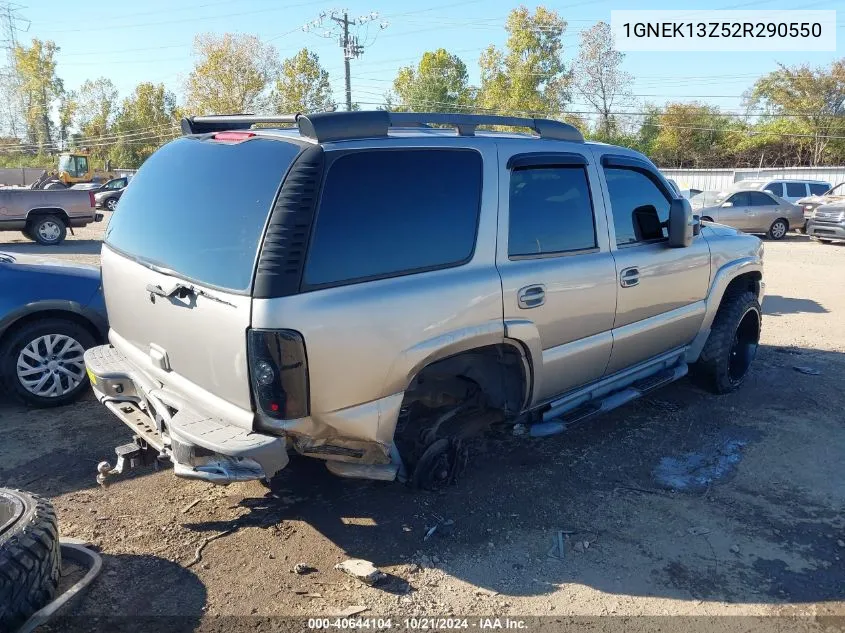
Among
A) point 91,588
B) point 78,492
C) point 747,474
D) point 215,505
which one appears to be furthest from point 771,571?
point 78,492

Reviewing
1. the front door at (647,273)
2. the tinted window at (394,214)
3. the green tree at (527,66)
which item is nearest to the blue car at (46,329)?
the tinted window at (394,214)

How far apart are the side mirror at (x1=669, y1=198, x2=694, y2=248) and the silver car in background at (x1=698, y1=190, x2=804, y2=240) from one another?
1421cm

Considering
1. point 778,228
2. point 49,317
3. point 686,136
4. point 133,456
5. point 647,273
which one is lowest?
point 778,228

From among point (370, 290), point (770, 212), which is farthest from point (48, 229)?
point (770, 212)

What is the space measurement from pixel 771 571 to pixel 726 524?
41 cm

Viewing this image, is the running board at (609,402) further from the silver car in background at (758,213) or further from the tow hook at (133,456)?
the silver car in background at (758,213)

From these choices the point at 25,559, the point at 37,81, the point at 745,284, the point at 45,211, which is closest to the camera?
the point at 25,559

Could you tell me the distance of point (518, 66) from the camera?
43.5 meters

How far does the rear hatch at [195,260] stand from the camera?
2.86m

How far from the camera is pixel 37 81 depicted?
6306 cm

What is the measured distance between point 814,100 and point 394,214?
52151mm

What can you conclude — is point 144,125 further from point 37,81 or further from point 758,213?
point 758,213

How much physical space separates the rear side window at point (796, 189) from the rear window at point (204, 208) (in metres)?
21.3

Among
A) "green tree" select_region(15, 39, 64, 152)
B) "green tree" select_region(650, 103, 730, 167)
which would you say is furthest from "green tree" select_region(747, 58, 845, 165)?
"green tree" select_region(15, 39, 64, 152)
